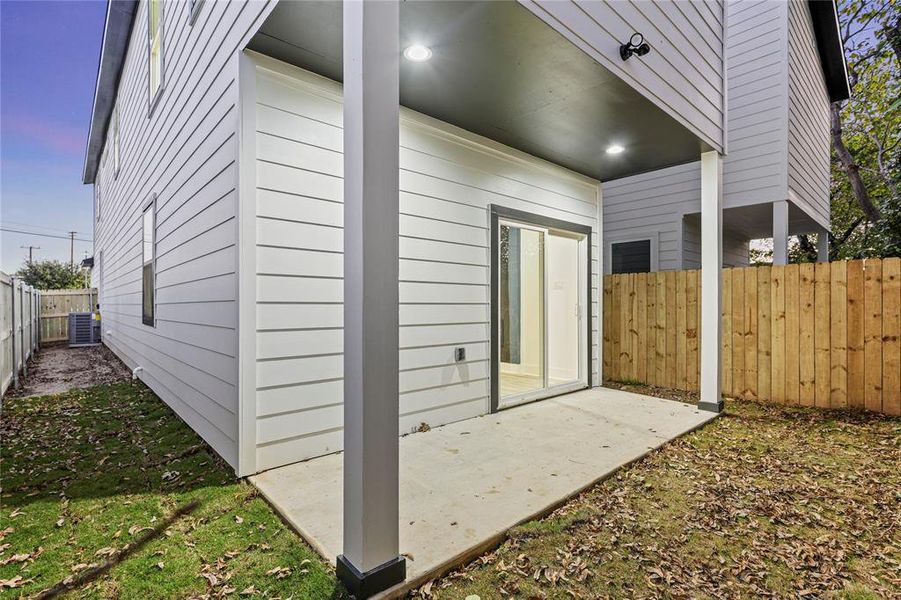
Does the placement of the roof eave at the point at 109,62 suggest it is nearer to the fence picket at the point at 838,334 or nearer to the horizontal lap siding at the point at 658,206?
the horizontal lap siding at the point at 658,206

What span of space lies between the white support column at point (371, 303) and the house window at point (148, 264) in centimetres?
498

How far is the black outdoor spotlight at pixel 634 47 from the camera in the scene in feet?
10.4

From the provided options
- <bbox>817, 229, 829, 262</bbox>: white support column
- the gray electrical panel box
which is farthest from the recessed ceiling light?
the gray electrical panel box

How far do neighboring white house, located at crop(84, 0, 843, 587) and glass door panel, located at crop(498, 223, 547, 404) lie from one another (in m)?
0.03

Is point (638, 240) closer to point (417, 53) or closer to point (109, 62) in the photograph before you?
point (417, 53)

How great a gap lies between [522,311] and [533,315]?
18 centimetres

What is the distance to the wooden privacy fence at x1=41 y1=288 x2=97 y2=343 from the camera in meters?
11.1

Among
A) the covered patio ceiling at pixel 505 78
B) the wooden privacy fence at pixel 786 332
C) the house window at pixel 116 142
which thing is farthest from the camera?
the house window at pixel 116 142

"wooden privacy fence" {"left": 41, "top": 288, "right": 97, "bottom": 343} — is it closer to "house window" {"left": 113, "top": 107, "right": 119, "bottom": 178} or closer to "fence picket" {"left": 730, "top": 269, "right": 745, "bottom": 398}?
"house window" {"left": 113, "top": 107, "right": 119, "bottom": 178}

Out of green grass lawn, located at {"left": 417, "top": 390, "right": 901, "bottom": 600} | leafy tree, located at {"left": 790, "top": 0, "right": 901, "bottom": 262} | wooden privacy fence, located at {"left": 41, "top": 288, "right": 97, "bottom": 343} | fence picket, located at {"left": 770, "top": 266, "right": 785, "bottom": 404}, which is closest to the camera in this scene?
green grass lawn, located at {"left": 417, "top": 390, "right": 901, "bottom": 600}

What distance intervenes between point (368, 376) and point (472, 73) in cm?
248

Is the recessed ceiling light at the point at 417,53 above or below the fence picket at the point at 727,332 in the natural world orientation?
above

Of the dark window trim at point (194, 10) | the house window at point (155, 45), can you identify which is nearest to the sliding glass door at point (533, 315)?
the dark window trim at point (194, 10)

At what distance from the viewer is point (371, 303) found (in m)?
1.70
